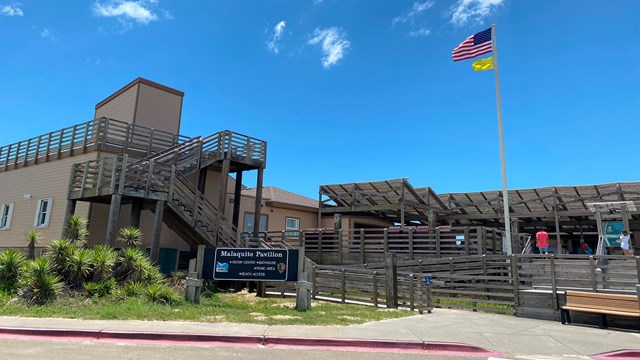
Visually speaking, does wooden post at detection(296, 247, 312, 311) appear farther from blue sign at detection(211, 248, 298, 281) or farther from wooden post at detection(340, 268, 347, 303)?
wooden post at detection(340, 268, 347, 303)

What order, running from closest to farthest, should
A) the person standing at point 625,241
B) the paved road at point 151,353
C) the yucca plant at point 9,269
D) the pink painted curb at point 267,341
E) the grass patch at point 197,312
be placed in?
the paved road at point 151,353 → the pink painted curb at point 267,341 → the grass patch at point 197,312 → the yucca plant at point 9,269 → the person standing at point 625,241

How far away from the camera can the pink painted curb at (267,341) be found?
7.63 m

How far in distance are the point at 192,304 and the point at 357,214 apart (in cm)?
1756

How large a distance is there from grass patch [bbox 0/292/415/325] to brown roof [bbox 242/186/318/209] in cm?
1373

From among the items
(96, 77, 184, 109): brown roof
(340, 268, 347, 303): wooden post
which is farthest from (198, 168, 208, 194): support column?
(340, 268, 347, 303): wooden post

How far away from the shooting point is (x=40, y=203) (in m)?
19.8

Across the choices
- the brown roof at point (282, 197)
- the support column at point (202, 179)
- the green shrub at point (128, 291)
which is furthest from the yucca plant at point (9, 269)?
the brown roof at point (282, 197)

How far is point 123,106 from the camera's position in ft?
70.5

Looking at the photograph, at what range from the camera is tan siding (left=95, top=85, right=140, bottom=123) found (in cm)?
2095

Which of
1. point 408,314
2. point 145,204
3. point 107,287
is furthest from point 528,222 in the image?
point 107,287

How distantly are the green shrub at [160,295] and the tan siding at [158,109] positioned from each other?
11.6m

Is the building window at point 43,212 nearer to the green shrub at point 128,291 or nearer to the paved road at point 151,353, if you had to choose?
the green shrub at point 128,291

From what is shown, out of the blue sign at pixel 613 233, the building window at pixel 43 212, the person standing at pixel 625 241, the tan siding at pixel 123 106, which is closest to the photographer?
the person standing at pixel 625 241

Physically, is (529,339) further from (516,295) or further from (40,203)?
(40,203)
